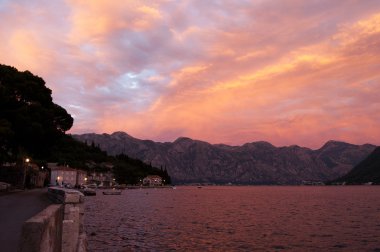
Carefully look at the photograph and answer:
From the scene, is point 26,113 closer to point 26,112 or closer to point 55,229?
point 26,112

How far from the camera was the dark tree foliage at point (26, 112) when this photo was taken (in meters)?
47.7

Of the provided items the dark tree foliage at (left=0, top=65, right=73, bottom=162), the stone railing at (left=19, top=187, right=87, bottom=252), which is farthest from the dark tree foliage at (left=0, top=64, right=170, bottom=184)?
the stone railing at (left=19, top=187, right=87, bottom=252)

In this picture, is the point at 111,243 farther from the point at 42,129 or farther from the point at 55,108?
the point at 55,108

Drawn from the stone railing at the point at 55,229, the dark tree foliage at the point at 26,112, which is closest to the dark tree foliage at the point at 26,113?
the dark tree foliage at the point at 26,112

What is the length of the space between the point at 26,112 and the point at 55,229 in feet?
148

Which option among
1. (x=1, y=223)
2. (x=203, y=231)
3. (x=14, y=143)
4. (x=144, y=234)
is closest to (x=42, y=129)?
(x=14, y=143)

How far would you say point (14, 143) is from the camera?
51.5 meters

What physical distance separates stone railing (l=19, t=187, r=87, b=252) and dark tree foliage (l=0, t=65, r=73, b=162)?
35476 millimetres

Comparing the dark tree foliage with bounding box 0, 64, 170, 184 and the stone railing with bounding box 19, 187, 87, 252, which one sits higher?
the dark tree foliage with bounding box 0, 64, 170, 184

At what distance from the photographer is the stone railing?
5.06 metres

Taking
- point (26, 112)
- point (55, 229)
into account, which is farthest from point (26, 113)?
point (55, 229)

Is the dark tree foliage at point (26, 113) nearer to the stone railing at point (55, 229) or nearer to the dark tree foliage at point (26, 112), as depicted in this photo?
the dark tree foliage at point (26, 112)

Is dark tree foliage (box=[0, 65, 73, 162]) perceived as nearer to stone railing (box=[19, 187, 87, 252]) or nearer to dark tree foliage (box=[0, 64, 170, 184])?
dark tree foliage (box=[0, 64, 170, 184])

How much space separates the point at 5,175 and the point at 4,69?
25835 mm
